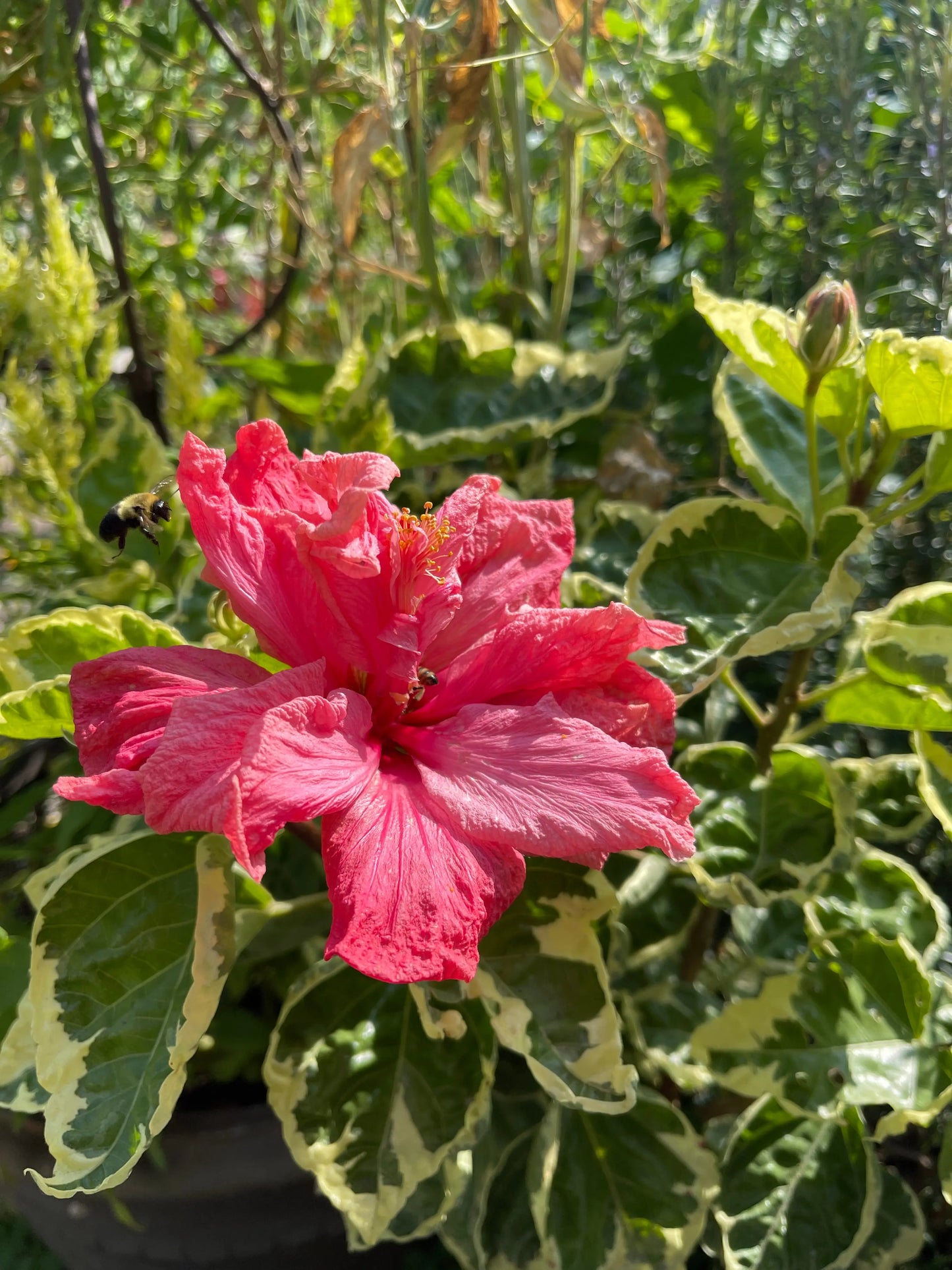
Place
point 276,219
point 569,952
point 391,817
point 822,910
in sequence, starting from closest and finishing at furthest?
point 391,817 → point 569,952 → point 822,910 → point 276,219

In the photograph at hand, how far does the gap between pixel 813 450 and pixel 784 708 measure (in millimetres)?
196

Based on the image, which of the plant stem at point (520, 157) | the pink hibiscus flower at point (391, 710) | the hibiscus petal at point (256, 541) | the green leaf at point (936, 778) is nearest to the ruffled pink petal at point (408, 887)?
the pink hibiscus flower at point (391, 710)

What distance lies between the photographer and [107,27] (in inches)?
38.2

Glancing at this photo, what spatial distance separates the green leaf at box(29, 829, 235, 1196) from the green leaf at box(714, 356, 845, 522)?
1.46 feet

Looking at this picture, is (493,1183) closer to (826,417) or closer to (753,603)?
(753,603)

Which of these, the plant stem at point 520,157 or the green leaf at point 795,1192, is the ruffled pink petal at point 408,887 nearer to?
the green leaf at point 795,1192

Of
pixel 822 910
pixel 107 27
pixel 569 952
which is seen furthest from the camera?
pixel 107 27

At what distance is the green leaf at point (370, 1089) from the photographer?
1.92ft

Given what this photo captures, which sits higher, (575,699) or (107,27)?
(107,27)

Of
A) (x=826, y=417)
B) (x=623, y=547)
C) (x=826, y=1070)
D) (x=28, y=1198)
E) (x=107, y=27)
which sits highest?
(x=107, y=27)

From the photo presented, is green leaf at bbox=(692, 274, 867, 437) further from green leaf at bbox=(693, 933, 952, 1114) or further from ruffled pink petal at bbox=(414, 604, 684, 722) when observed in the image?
green leaf at bbox=(693, 933, 952, 1114)

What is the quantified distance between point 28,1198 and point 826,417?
0.87m

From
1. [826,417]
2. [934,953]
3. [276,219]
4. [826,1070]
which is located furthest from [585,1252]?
[276,219]

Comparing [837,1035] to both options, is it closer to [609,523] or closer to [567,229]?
[609,523]
